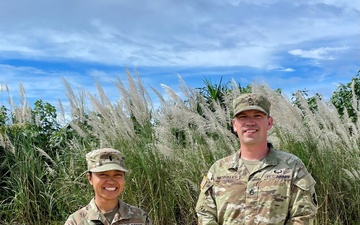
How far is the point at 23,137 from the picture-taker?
5.73 meters

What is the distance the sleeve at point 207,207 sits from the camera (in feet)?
9.77

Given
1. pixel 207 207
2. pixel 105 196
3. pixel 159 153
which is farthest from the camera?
pixel 159 153

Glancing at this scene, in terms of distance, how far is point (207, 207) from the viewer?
302 centimetres

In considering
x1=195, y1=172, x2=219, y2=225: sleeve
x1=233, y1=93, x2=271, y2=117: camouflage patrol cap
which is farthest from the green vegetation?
x1=233, y1=93, x2=271, y2=117: camouflage patrol cap

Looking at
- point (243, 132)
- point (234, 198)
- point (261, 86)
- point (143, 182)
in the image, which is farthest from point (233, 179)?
point (261, 86)

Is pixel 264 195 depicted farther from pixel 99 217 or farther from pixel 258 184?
pixel 99 217

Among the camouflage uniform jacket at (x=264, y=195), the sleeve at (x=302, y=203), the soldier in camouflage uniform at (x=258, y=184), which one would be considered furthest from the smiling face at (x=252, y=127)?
the sleeve at (x=302, y=203)

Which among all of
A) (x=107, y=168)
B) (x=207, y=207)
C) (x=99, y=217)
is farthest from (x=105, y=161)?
(x=207, y=207)

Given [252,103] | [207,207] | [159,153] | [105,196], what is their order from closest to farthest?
[105,196] → [252,103] → [207,207] → [159,153]

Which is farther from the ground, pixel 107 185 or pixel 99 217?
pixel 107 185

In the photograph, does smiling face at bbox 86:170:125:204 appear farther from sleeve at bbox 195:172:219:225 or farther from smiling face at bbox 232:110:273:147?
smiling face at bbox 232:110:273:147

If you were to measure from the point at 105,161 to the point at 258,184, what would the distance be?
923 mm

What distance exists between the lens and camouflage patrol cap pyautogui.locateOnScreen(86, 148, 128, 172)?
2.81 metres

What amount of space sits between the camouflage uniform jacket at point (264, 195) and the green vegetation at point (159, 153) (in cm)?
196
